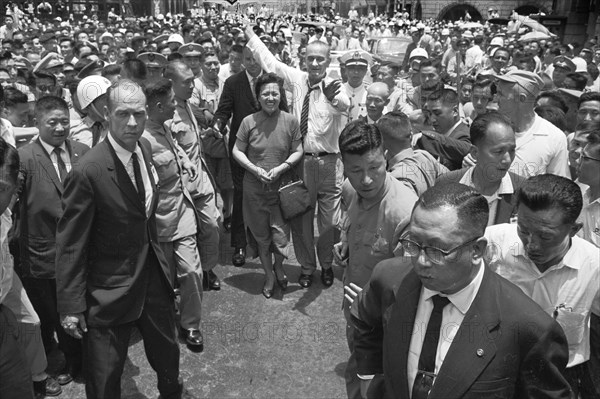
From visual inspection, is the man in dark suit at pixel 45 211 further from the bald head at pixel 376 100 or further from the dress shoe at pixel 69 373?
the bald head at pixel 376 100

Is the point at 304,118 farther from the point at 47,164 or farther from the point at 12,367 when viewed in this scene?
the point at 12,367

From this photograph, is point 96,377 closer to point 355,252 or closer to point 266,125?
point 355,252

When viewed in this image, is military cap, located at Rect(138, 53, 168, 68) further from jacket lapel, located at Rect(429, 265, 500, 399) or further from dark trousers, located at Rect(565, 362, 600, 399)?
jacket lapel, located at Rect(429, 265, 500, 399)

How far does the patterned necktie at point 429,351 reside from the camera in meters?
2.04

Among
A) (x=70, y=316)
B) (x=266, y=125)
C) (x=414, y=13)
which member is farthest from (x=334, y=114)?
(x=414, y=13)

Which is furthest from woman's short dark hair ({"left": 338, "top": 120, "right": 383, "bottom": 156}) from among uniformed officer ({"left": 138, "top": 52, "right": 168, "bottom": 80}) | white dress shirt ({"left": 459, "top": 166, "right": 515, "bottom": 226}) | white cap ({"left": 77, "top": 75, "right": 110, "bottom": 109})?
uniformed officer ({"left": 138, "top": 52, "right": 168, "bottom": 80})

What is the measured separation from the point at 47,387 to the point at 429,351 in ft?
9.57

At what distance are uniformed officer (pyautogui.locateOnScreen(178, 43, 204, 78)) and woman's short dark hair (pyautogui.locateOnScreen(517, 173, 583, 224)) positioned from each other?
497 centimetres

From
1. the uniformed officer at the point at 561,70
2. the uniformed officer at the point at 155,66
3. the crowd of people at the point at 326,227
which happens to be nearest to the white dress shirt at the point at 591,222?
the crowd of people at the point at 326,227

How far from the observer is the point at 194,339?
14.6 feet

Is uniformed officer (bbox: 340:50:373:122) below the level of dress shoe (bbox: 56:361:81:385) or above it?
above

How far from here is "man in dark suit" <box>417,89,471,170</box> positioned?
4.61 m

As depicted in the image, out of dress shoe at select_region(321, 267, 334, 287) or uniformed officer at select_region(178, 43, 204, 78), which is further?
uniformed officer at select_region(178, 43, 204, 78)

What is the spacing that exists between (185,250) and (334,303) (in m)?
1.61
